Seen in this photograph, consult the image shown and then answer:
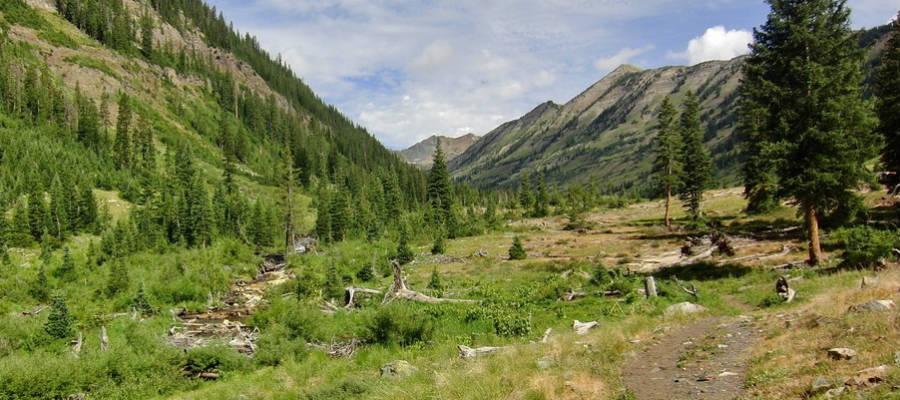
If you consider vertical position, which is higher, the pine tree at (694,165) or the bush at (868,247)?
the pine tree at (694,165)

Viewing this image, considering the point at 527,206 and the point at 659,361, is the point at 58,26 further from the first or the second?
the point at 659,361

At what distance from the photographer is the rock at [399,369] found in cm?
1547

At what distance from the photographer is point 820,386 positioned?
8453mm

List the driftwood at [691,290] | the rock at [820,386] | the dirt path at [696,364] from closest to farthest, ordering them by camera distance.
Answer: the rock at [820,386]
the dirt path at [696,364]
the driftwood at [691,290]

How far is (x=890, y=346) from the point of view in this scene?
31.2 feet

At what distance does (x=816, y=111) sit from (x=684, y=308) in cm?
1337

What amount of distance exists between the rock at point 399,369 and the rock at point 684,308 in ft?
35.6

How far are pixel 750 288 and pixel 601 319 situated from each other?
8.25 m

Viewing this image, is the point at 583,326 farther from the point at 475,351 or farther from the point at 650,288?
the point at 650,288

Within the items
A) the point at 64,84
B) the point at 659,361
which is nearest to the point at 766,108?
the point at 659,361

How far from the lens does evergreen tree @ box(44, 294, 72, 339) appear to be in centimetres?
2945

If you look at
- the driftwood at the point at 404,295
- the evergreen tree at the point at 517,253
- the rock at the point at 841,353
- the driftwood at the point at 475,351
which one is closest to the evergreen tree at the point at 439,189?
the evergreen tree at the point at 517,253

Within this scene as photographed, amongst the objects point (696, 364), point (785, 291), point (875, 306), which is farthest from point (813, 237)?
point (696, 364)

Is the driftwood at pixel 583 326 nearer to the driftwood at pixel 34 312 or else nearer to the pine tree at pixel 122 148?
the driftwood at pixel 34 312
